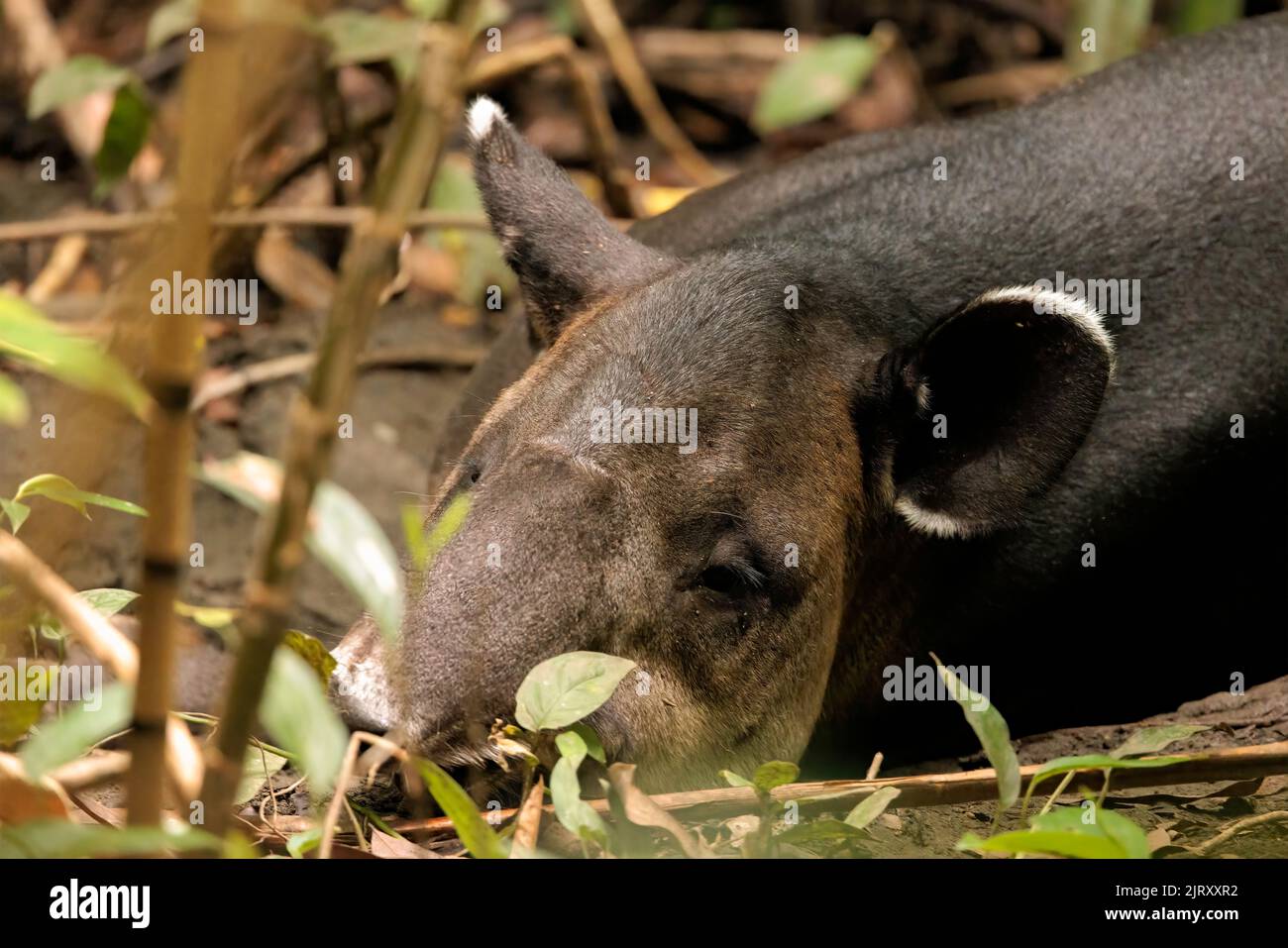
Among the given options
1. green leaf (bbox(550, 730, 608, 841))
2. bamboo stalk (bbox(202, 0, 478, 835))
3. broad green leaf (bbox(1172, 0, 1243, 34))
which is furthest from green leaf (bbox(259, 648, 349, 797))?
broad green leaf (bbox(1172, 0, 1243, 34))

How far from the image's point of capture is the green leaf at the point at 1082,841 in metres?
2.96

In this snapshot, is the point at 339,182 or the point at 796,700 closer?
the point at 796,700

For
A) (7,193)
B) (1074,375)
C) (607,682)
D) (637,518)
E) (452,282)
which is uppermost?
(7,193)

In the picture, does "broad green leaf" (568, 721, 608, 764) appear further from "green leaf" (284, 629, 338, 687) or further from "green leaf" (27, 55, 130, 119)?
"green leaf" (27, 55, 130, 119)

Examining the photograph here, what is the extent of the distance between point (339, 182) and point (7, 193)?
2.16 meters

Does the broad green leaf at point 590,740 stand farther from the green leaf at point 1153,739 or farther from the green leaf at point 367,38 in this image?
the green leaf at point 367,38

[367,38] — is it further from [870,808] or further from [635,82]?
[870,808]

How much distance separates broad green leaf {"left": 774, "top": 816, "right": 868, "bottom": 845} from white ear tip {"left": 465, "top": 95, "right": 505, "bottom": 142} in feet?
8.27

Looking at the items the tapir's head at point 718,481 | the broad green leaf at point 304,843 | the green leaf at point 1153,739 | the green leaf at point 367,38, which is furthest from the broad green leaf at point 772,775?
the green leaf at point 367,38

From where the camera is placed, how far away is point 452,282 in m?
8.52

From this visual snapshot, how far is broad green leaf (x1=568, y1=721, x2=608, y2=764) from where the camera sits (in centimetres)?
361
